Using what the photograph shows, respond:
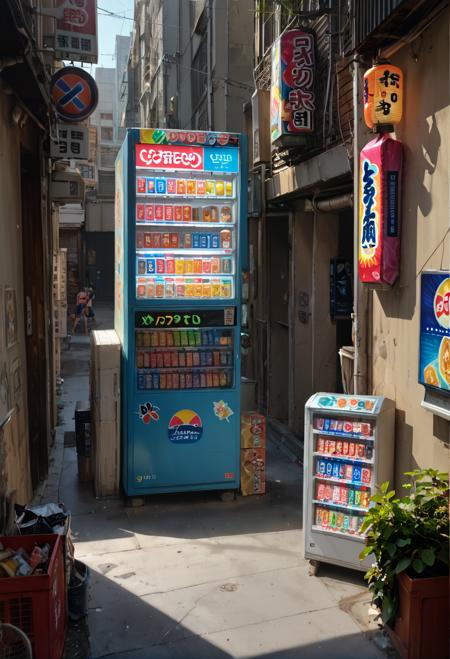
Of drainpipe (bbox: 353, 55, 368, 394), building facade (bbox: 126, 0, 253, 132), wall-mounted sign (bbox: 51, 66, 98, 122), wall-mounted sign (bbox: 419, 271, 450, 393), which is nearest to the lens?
wall-mounted sign (bbox: 419, 271, 450, 393)

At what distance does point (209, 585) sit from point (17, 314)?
11.3ft

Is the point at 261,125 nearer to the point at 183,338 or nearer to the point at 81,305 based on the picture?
the point at 183,338

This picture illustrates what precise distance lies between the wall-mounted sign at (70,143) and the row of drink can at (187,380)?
3.83 metres

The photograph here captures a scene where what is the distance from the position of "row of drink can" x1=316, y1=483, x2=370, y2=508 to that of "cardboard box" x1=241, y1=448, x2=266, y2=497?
76.2 inches

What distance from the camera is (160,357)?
7297mm

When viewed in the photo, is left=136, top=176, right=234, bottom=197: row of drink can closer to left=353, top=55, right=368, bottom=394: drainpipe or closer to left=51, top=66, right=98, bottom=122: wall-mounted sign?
left=353, top=55, right=368, bottom=394: drainpipe

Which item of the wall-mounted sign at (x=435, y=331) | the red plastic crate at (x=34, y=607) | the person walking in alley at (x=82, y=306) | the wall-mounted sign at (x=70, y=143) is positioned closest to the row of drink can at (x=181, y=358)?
the wall-mounted sign at (x=435, y=331)

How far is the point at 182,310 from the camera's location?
716 centimetres

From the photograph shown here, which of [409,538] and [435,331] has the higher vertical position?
[435,331]

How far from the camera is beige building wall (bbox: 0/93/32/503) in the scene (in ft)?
19.2

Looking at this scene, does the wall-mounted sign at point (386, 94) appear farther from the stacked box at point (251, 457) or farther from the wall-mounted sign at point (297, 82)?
the stacked box at point (251, 457)

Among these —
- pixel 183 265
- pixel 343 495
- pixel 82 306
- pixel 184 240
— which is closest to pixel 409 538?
pixel 343 495

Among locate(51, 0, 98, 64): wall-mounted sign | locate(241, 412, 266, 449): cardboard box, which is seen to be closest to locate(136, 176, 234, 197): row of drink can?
locate(241, 412, 266, 449): cardboard box

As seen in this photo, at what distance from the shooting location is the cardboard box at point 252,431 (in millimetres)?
7500
